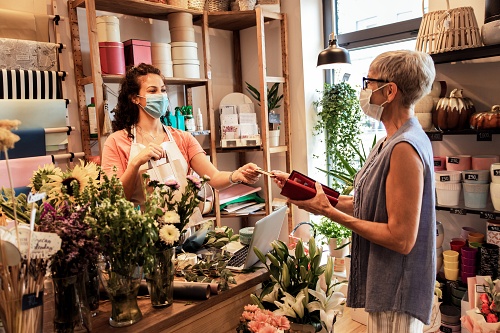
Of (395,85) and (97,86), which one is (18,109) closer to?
(97,86)

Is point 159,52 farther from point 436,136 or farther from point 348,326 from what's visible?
point 348,326

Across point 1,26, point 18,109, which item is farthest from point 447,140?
point 1,26

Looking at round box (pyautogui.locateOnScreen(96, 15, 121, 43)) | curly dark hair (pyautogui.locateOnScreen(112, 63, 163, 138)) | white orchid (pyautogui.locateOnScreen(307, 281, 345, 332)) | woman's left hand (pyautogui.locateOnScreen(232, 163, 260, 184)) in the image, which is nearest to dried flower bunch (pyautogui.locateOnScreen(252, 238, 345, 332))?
white orchid (pyautogui.locateOnScreen(307, 281, 345, 332))

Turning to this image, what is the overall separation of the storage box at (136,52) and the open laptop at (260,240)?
6.10ft

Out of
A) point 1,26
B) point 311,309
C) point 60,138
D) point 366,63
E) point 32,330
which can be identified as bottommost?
point 311,309

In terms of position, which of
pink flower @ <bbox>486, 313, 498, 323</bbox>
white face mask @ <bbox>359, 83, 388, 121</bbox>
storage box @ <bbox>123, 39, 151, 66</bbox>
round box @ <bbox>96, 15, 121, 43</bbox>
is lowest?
pink flower @ <bbox>486, 313, 498, 323</bbox>

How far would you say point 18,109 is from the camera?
2551 millimetres

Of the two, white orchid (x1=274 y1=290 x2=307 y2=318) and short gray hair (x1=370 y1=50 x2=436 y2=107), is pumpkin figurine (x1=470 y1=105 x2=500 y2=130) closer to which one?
short gray hair (x1=370 y1=50 x2=436 y2=107)

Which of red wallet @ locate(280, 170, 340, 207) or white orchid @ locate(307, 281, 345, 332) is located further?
red wallet @ locate(280, 170, 340, 207)

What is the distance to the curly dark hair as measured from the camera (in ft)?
7.20

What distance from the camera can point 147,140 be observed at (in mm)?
2191

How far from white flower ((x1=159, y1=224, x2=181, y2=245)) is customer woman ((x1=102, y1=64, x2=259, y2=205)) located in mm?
877

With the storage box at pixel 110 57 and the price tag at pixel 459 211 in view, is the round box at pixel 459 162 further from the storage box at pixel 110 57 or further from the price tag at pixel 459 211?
the storage box at pixel 110 57

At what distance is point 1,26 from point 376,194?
2.48 m
